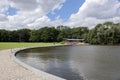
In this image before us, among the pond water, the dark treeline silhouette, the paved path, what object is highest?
the dark treeline silhouette

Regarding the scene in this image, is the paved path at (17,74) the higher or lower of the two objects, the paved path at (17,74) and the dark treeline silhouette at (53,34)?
the lower

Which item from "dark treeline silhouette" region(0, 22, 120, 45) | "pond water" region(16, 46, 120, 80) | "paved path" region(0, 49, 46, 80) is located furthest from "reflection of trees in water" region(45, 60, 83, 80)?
"dark treeline silhouette" region(0, 22, 120, 45)

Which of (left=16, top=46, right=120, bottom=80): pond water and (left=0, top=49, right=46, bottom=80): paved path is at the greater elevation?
(left=0, top=49, right=46, bottom=80): paved path

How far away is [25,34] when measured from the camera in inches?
3583

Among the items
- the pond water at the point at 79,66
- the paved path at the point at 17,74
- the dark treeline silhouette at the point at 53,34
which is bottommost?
the pond water at the point at 79,66

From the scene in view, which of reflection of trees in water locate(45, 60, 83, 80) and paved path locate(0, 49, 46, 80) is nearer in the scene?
paved path locate(0, 49, 46, 80)

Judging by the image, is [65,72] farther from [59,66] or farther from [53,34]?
[53,34]

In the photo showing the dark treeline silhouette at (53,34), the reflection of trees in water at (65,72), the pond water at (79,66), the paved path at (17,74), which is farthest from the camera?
the dark treeline silhouette at (53,34)

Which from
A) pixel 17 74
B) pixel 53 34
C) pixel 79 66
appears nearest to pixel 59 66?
pixel 79 66

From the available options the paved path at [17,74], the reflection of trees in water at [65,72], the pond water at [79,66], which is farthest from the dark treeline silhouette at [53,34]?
the paved path at [17,74]

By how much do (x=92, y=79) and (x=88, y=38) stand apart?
59.2 metres

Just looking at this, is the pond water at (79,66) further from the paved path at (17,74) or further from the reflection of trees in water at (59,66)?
the paved path at (17,74)

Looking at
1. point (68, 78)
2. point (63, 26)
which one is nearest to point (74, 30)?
point (63, 26)

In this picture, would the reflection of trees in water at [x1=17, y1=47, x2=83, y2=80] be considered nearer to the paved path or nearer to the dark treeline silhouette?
the paved path
